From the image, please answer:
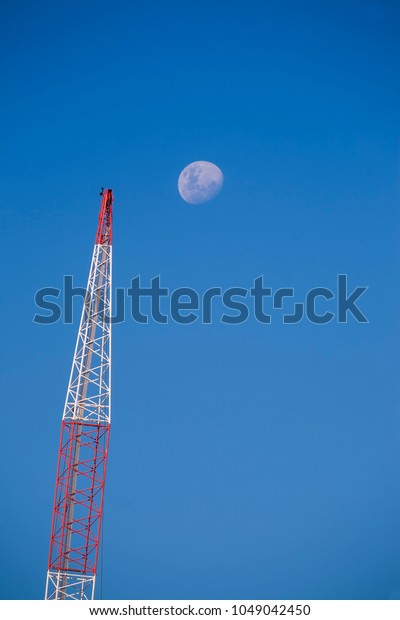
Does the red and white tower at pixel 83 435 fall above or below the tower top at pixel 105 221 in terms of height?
below

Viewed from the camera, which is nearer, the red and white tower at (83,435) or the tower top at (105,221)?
the red and white tower at (83,435)

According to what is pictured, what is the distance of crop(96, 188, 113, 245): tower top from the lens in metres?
53.0

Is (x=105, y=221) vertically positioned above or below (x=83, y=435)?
above

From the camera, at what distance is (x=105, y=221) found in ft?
176

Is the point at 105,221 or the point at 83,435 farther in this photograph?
the point at 105,221

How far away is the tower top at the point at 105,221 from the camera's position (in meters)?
53.0

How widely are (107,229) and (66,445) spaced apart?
15.5 m

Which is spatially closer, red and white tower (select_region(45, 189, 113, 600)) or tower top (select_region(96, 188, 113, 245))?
red and white tower (select_region(45, 189, 113, 600))

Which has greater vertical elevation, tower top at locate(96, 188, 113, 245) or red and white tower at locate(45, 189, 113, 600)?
tower top at locate(96, 188, 113, 245)
